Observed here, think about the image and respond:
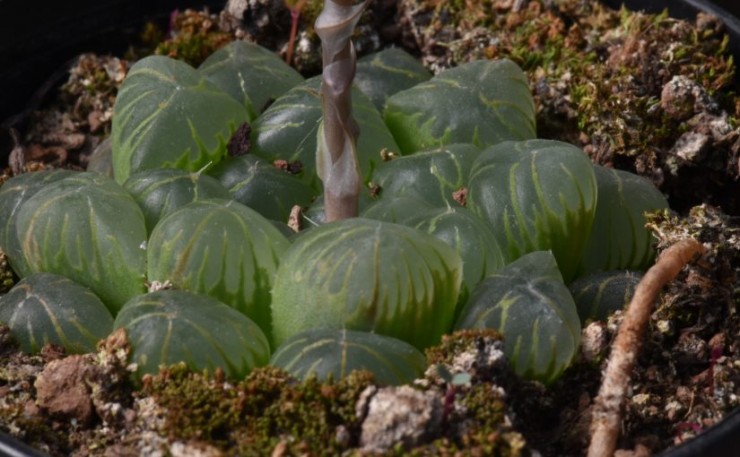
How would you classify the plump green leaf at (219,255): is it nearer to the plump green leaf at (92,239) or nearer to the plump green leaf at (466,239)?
the plump green leaf at (92,239)

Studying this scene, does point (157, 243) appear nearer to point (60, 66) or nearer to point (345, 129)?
point (345, 129)

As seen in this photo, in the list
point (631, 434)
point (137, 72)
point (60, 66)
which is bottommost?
point (631, 434)

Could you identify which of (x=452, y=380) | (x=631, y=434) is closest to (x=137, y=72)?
(x=452, y=380)

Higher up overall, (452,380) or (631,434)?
(452,380)

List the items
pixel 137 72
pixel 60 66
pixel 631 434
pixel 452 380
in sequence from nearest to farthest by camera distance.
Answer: pixel 452 380 < pixel 631 434 < pixel 137 72 < pixel 60 66

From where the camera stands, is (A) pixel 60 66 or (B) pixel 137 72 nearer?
(B) pixel 137 72

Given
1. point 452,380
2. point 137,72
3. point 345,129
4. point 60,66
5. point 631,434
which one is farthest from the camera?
point 60,66

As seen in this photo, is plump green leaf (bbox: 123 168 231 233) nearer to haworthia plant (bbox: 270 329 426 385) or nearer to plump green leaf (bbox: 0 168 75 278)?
plump green leaf (bbox: 0 168 75 278)

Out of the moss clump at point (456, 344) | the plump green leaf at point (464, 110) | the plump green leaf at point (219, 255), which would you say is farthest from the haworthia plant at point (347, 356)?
the plump green leaf at point (464, 110)

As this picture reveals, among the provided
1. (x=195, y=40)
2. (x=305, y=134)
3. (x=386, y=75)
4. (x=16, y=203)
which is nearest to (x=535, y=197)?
(x=305, y=134)
